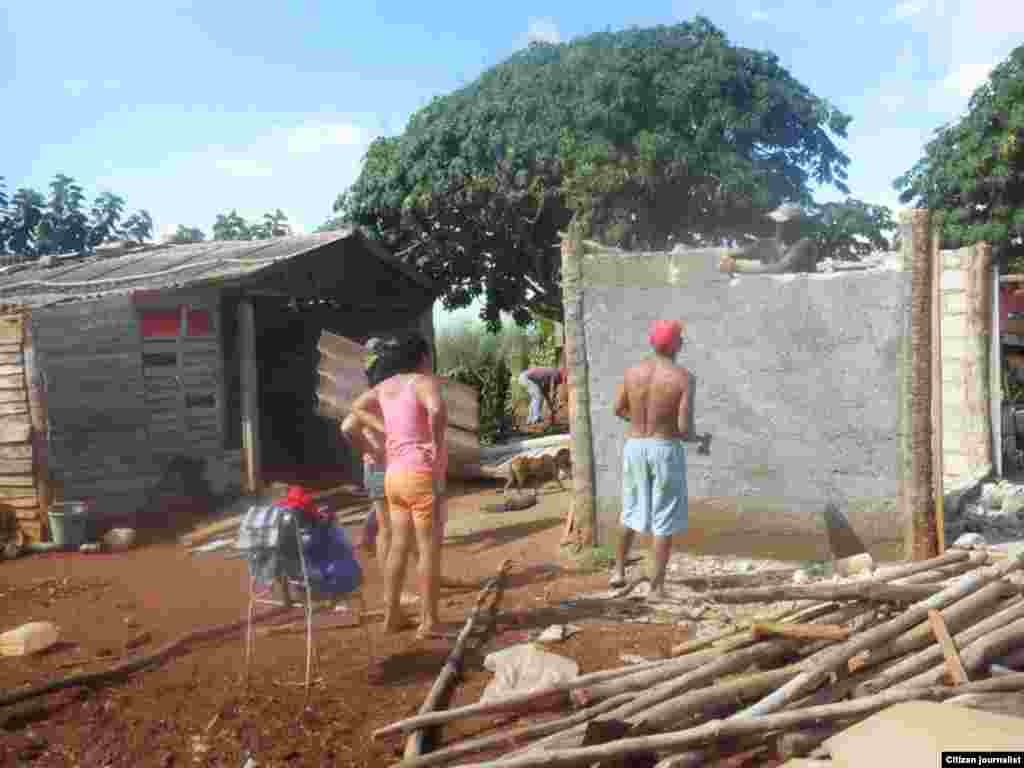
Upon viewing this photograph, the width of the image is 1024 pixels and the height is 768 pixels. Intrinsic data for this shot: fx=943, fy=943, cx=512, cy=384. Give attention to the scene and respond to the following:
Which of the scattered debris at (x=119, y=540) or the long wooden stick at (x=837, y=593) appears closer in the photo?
the long wooden stick at (x=837, y=593)

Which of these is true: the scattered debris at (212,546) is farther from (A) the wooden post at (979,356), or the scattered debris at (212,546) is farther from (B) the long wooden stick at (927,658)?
(A) the wooden post at (979,356)

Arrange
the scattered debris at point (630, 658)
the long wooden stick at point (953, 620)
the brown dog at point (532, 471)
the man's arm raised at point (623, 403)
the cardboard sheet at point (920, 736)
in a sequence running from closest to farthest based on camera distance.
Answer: the cardboard sheet at point (920, 736) < the long wooden stick at point (953, 620) < the scattered debris at point (630, 658) < the man's arm raised at point (623, 403) < the brown dog at point (532, 471)

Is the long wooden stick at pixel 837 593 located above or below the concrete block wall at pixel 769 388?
below

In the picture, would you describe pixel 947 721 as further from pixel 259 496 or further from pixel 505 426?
pixel 505 426

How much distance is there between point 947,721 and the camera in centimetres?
300

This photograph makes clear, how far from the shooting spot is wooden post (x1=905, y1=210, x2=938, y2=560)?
5.85 meters

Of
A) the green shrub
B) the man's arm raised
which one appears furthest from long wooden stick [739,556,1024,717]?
the green shrub

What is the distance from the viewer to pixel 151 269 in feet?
40.2

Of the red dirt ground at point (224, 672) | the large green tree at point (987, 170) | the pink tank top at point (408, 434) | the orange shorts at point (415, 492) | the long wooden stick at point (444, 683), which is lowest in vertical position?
the red dirt ground at point (224, 672)

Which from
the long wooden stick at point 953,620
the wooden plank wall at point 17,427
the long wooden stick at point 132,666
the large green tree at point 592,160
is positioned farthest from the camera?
the large green tree at point 592,160

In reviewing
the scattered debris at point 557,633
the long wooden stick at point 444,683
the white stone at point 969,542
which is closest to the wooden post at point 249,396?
the long wooden stick at point 444,683

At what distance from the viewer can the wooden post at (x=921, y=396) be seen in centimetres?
585

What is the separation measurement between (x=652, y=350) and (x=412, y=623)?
266 centimetres

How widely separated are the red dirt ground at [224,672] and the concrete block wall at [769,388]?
116 centimetres
